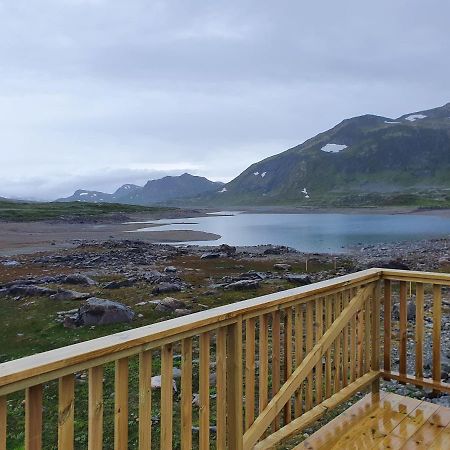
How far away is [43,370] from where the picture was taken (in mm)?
2295

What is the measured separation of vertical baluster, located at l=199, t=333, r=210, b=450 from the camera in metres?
3.38

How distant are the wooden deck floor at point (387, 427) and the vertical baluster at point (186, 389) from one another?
5.73 ft

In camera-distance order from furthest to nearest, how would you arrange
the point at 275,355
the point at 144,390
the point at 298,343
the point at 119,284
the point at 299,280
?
the point at 299,280 → the point at 119,284 → the point at 298,343 → the point at 275,355 → the point at 144,390

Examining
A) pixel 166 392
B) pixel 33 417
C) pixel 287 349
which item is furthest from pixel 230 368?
pixel 33 417

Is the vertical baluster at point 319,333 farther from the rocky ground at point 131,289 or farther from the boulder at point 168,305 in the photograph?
the boulder at point 168,305

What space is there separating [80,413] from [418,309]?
521 centimetres

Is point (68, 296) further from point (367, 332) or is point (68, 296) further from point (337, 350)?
point (337, 350)

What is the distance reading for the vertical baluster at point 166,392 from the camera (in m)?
3.03

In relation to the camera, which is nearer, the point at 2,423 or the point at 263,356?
the point at 2,423

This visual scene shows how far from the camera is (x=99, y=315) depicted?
12.2 metres

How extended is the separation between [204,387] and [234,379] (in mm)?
304

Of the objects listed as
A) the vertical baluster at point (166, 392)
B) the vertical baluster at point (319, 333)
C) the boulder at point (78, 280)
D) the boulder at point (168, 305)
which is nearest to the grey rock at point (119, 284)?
the boulder at point (78, 280)

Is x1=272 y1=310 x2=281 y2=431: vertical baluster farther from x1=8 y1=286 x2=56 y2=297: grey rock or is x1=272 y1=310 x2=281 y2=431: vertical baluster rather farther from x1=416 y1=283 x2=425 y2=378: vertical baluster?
x1=8 y1=286 x2=56 y2=297: grey rock

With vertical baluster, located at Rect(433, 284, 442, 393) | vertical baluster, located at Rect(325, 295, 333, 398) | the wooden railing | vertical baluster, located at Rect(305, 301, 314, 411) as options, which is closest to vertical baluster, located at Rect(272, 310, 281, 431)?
the wooden railing
